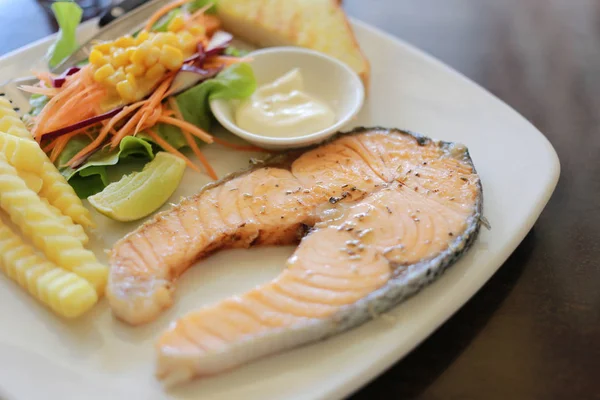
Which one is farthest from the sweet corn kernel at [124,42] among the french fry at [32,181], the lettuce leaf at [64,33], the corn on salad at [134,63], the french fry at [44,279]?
the french fry at [44,279]

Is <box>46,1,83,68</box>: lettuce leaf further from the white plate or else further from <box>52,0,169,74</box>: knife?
the white plate

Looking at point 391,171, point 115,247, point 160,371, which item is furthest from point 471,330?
point 115,247

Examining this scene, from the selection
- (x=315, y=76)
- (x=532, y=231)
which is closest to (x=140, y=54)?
(x=315, y=76)

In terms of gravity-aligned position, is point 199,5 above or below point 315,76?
above

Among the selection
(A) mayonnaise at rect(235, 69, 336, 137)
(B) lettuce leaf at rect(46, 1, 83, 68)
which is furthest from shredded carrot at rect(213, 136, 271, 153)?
(B) lettuce leaf at rect(46, 1, 83, 68)

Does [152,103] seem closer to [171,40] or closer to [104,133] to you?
[104,133]
